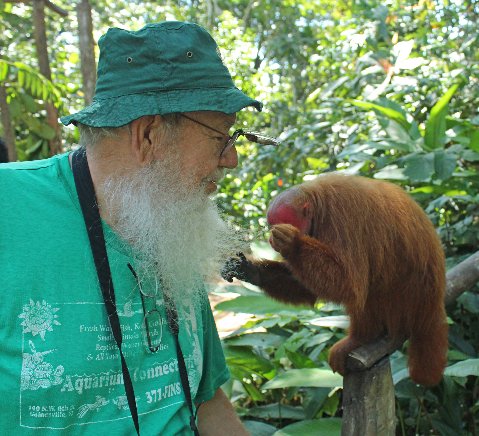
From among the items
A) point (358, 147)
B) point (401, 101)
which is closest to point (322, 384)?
point (358, 147)

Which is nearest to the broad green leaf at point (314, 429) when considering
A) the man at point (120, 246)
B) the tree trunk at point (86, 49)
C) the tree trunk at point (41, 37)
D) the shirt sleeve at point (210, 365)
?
the shirt sleeve at point (210, 365)

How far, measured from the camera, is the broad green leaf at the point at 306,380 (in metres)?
2.48

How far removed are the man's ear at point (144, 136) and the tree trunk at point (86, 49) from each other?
12.1ft

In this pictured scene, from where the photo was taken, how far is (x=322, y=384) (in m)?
2.51

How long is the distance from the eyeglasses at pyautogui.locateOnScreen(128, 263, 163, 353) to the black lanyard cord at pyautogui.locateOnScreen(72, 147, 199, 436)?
0.04 m

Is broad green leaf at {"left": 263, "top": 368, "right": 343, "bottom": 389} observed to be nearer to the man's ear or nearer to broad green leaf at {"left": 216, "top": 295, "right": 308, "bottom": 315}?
broad green leaf at {"left": 216, "top": 295, "right": 308, "bottom": 315}

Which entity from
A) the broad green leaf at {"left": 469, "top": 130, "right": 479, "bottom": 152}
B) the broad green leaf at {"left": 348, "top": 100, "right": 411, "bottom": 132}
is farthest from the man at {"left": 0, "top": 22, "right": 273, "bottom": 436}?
the broad green leaf at {"left": 348, "top": 100, "right": 411, "bottom": 132}

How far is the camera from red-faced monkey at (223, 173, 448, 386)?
272 cm

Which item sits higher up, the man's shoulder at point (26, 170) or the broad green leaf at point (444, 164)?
the man's shoulder at point (26, 170)

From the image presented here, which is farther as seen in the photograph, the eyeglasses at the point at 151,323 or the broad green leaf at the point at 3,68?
the broad green leaf at the point at 3,68

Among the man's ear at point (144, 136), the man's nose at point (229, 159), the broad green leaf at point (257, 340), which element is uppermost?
the man's ear at point (144, 136)

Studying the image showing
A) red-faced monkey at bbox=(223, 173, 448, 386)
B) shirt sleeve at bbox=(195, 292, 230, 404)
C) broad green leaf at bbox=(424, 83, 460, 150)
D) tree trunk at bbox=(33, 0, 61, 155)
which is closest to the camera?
shirt sleeve at bbox=(195, 292, 230, 404)

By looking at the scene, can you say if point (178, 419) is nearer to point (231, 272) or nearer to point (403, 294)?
point (231, 272)

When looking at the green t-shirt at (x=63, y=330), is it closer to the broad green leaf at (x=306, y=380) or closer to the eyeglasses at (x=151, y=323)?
the eyeglasses at (x=151, y=323)
